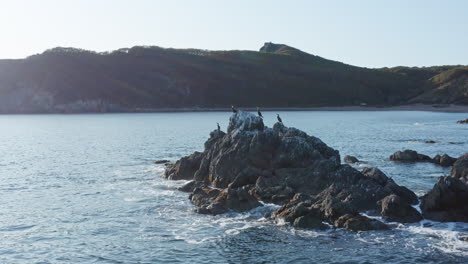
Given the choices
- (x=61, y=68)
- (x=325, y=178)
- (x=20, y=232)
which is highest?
(x=61, y=68)

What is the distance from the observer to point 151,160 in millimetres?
58406

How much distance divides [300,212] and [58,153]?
48.4 metres

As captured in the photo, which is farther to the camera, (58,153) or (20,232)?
(58,153)

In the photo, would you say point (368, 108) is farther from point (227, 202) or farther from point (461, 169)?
point (227, 202)

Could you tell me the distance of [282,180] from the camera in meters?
35.6

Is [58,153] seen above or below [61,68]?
below

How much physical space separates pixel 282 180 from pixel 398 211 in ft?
30.8

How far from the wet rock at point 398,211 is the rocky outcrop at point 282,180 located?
0.99m

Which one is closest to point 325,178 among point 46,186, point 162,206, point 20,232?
point 162,206

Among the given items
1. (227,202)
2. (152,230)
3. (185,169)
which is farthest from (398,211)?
(185,169)

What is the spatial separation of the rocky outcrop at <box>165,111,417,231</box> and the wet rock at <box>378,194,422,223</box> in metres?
0.99

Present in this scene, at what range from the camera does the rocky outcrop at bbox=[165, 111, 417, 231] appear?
28531 mm

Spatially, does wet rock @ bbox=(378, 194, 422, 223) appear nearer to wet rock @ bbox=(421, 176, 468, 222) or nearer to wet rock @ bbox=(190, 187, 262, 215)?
wet rock @ bbox=(421, 176, 468, 222)

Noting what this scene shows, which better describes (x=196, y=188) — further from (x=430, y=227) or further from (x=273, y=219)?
(x=430, y=227)
